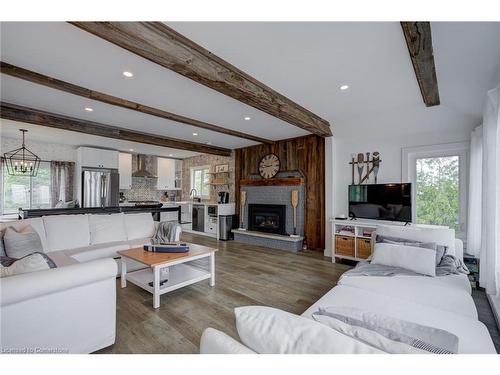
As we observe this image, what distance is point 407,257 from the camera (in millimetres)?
2336

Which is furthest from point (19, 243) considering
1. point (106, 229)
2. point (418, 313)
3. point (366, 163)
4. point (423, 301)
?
point (366, 163)

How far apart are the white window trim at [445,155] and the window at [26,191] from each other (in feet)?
26.1

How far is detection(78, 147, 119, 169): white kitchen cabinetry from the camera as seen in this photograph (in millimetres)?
5762

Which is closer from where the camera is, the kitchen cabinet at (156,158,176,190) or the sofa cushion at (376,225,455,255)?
the sofa cushion at (376,225,455,255)

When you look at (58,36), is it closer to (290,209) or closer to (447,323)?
(447,323)

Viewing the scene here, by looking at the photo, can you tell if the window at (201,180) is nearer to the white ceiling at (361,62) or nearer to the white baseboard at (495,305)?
the white ceiling at (361,62)

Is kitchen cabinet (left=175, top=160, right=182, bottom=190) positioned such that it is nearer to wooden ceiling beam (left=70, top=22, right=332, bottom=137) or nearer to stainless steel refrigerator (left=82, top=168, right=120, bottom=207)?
stainless steel refrigerator (left=82, top=168, right=120, bottom=207)

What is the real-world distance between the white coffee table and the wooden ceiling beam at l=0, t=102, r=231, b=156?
8.20 feet

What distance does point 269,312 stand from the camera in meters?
0.86

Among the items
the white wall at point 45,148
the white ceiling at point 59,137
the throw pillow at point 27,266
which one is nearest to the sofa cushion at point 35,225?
the throw pillow at point 27,266

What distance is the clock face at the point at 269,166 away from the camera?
18.1ft

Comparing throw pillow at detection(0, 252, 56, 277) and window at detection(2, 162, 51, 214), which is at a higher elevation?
window at detection(2, 162, 51, 214)

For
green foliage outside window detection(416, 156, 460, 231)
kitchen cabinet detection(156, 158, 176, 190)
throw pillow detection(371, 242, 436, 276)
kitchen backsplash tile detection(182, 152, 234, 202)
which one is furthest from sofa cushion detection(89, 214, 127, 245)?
green foliage outside window detection(416, 156, 460, 231)

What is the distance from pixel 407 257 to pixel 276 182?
331 cm
